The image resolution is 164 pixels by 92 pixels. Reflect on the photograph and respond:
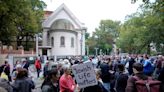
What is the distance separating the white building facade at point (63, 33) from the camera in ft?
268

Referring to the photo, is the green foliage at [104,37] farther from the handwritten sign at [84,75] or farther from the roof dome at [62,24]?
the handwritten sign at [84,75]

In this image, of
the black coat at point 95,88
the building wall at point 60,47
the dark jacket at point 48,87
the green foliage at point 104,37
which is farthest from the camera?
the green foliage at point 104,37

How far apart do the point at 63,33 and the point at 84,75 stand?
73258 mm

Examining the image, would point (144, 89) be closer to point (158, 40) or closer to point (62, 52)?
point (158, 40)

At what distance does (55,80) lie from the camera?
8273 millimetres

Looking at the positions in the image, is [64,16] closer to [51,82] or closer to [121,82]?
[121,82]

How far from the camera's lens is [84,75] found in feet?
28.1

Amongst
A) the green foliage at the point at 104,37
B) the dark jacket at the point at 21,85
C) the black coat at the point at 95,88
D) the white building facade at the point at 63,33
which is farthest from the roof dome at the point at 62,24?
the black coat at the point at 95,88

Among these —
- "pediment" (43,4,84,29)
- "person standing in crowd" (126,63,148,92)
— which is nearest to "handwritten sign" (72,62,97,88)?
"person standing in crowd" (126,63,148,92)

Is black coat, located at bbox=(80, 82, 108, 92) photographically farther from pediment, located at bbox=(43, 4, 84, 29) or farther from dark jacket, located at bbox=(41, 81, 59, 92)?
pediment, located at bbox=(43, 4, 84, 29)

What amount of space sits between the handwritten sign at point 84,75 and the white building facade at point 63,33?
229ft

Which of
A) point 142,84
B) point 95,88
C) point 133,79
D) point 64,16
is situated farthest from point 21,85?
point 64,16

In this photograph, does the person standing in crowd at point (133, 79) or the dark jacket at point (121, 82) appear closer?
the person standing in crowd at point (133, 79)

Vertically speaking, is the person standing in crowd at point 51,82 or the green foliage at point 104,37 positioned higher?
the green foliage at point 104,37
